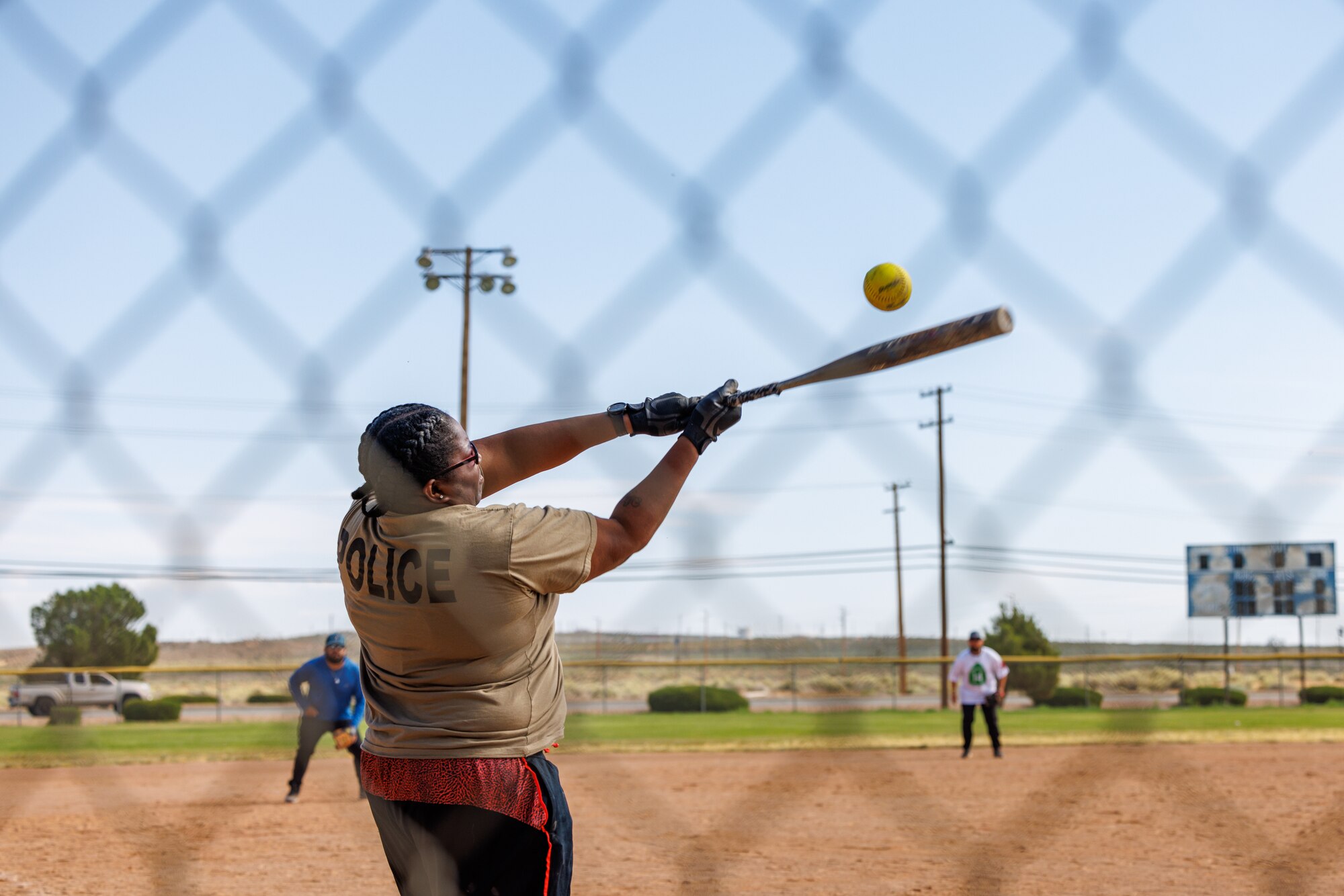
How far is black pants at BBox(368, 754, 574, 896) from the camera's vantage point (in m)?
2.51

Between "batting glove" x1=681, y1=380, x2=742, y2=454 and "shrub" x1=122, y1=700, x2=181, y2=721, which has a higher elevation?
"batting glove" x1=681, y1=380, x2=742, y2=454

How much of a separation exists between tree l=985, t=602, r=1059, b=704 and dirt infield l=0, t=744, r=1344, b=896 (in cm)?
1467

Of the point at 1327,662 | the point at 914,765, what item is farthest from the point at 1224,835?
the point at 1327,662

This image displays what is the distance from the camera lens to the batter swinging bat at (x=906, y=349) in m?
2.27

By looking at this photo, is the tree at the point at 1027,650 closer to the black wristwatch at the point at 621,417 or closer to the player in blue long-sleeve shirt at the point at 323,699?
the player in blue long-sleeve shirt at the point at 323,699

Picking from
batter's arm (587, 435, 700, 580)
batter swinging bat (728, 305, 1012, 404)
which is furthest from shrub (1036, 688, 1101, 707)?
batter's arm (587, 435, 700, 580)

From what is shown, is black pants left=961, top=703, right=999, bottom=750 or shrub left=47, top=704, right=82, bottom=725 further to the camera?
shrub left=47, top=704, right=82, bottom=725

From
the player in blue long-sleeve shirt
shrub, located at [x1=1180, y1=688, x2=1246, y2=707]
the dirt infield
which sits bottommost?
shrub, located at [x1=1180, y1=688, x2=1246, y2=707]

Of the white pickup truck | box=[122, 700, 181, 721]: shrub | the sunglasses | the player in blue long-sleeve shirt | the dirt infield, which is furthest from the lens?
the white pickup truck

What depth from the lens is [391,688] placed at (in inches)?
105

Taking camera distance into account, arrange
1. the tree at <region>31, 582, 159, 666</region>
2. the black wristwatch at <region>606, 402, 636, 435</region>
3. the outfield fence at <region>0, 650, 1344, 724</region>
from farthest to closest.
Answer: the outfield fence at <region>0, 650, 1344, 724</region>
the tree at <region>31, 582, 159, 666</region>
the black wristwatch at <region>606, 402, 636, 435</region>

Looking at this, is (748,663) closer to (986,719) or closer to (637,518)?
(986,719)

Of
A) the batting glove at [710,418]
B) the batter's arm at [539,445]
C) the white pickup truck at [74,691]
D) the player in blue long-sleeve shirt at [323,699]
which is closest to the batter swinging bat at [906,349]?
the batting glove at [710,418]

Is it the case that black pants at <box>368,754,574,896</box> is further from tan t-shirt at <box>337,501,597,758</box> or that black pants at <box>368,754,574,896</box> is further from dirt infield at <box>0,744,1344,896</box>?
dirt infield at <box>0,744,1344,896</box>
